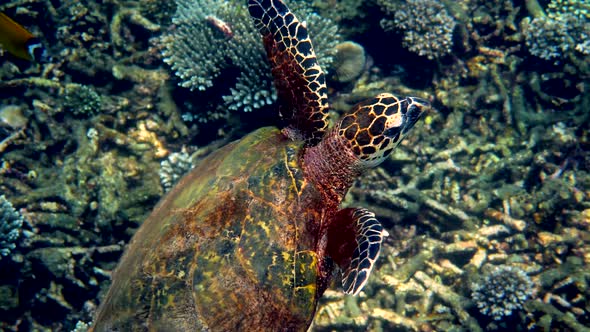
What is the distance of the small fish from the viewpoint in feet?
9.89

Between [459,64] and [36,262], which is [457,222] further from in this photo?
[36,262]

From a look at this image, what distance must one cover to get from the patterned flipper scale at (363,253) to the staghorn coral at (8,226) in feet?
12.6

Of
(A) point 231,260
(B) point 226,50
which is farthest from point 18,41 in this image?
(A) point 231,260

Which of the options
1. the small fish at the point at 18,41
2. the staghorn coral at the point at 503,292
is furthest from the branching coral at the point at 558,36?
the small fish at the point at 18,41

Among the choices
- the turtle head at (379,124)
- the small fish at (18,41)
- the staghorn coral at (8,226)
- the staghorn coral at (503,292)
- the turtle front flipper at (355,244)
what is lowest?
the staghorn coral at (503,292)

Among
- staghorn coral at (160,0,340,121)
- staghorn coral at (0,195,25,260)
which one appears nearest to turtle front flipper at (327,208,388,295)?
staghorn coral at (160,0,340,121)

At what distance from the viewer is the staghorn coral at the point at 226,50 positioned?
423 centimetres

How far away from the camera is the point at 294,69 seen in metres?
3.21

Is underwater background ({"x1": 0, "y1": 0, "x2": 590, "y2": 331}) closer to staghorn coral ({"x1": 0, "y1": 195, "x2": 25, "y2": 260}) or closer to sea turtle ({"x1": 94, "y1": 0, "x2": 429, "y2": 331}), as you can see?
staghorn coral ({"x1": 0, "y1": 195, "x2": 25, "y2": 260})

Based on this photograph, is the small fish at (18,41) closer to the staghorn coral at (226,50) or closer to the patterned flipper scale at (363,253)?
the staghorn coral at (226,50)

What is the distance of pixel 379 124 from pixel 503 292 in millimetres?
2572

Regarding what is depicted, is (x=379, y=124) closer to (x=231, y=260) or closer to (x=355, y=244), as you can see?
(x=355, y=244)

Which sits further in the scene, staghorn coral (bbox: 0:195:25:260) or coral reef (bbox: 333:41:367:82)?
coral reef (bbox: 333:41:367:82)

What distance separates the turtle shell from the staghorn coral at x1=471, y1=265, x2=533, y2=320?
2.28 m
